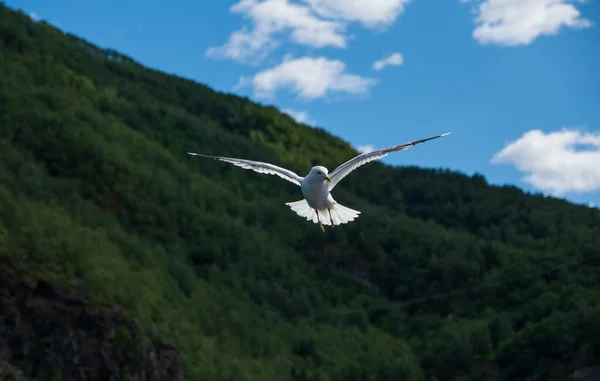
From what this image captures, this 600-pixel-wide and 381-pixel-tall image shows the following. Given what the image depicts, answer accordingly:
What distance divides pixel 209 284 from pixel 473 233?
20.7 m

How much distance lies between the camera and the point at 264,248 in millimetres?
48656

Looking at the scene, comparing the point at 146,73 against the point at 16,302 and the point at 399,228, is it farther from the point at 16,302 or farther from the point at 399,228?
the point at 16,302

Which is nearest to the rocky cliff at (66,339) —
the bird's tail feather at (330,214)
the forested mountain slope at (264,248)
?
the forested mountain slope at (264,248)

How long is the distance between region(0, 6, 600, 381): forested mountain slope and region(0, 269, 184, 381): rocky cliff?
0.55m

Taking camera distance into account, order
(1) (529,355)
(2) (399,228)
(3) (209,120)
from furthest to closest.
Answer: (3) (209,120), (2) (399,228), (1) (529,355)

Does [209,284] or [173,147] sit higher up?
[173,147]

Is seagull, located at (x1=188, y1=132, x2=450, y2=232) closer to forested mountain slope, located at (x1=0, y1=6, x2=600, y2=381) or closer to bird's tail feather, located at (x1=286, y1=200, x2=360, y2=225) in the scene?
bird's tail feather, located at (x1=286, y1=200, x2=360, y2=225)

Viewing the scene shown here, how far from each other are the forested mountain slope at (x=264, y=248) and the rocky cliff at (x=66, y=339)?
21.7 inches

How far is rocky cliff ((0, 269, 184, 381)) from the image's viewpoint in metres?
26.5

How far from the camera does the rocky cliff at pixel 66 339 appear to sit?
2647 centimetres

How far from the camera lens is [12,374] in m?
24.7

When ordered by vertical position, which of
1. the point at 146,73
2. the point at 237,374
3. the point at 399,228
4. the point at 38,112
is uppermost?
the point at 146,73

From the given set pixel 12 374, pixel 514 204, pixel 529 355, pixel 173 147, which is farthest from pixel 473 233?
pixel 12 374

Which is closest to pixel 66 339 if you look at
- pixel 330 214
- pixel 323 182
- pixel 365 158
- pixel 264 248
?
pixel 330 214
